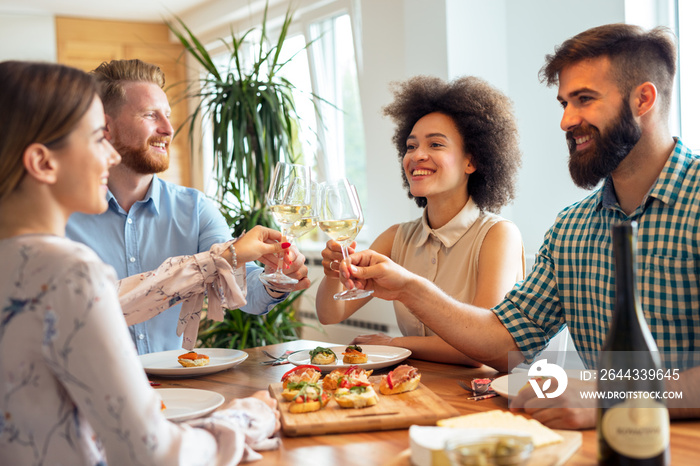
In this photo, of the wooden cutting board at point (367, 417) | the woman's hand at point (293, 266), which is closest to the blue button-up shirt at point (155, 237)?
the woman's hand at point (293, 266)

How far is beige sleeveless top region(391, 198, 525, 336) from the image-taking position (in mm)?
2370

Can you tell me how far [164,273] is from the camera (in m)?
1.78

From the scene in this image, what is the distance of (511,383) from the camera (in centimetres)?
143

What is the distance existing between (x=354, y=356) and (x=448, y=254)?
33.1 inches

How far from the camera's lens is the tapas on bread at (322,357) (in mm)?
1729

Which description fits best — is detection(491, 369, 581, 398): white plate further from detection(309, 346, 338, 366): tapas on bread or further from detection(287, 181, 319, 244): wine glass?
detection(287, 181, 319, 244): wine glass

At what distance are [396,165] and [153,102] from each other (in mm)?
2042

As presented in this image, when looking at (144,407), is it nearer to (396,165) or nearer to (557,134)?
(557,134)

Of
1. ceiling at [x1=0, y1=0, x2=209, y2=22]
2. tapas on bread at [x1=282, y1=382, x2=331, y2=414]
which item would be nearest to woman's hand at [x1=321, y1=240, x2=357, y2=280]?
tapas on bread at [x1=282, y1=382, x2=331, y2=414]

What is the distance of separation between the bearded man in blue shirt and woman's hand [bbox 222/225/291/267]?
397 mm

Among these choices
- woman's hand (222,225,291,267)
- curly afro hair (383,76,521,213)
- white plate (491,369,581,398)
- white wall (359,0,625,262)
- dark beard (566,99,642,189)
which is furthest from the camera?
white wall (359,0,625,262)

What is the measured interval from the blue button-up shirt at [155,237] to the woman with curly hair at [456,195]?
48 centimetres

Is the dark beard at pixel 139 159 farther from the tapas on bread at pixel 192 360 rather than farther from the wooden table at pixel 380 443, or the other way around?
the wooden table at pixel 380 443

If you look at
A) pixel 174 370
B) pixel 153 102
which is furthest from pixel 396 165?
pixel 174 370
